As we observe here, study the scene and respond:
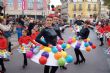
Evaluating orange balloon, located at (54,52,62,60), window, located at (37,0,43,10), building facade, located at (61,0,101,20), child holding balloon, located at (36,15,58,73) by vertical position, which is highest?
child holding balloon, located at (36,15,58,73)

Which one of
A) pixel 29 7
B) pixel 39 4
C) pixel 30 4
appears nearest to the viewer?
pixel 29 7

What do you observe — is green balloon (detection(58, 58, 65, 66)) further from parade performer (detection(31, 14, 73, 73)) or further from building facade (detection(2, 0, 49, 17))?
building facade (detection(2, 0, 49, 17))

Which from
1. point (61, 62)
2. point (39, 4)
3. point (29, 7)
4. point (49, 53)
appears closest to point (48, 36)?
point (49, 53)

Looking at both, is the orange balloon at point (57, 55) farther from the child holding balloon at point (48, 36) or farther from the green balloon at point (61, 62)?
the child holding balloon at point (48, 36)

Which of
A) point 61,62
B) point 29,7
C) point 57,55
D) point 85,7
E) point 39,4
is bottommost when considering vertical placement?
point 85,7

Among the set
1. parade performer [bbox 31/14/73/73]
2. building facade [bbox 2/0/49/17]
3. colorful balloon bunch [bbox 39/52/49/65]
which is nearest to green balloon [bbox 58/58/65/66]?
parade performer [bbox 31/14/73/73]

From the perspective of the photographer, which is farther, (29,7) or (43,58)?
(29,7)

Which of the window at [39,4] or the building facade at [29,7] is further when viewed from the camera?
the window at [39,4]

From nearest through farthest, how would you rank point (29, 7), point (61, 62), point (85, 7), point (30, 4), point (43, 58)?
point (61, 62) < point (43, 58) < point (29, 7) < point (30, 4) < point (85, 7)

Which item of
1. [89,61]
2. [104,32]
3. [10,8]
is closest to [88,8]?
[10,8]

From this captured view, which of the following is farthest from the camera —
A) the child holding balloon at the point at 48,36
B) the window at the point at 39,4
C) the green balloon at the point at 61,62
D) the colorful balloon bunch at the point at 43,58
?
the window at the point at 39,4

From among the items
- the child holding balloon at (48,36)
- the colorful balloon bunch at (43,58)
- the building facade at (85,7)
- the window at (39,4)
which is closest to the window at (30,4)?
the window at (39,4)

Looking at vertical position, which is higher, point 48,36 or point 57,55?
point 48,36

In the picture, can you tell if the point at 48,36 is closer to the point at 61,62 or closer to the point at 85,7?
the point at 61,62
